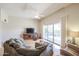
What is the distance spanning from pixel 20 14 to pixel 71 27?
1.24 m

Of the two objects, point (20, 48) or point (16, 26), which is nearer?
point (20, 48)

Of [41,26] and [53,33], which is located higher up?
[41,26]

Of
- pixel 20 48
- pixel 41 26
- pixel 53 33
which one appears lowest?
pixel 20 48

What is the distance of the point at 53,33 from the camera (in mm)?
2596

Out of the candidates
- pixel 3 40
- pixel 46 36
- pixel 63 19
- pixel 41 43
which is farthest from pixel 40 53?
pixel 63 19

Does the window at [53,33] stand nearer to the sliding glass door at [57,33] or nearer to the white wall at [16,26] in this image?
the sliding glass door at [57,33]

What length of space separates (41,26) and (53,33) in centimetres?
33

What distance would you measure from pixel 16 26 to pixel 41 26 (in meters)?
0.58

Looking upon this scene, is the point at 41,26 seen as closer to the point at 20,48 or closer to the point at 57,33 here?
the point at 57,33

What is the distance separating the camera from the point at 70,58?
178 cm

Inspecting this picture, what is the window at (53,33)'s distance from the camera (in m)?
2.55

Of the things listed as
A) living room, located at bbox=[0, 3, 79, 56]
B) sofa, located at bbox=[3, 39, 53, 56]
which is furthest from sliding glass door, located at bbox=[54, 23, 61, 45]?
sofa, located at bbox=[3, 39, 53, 56]

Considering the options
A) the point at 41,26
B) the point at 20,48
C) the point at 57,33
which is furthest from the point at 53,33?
the point at 20,48

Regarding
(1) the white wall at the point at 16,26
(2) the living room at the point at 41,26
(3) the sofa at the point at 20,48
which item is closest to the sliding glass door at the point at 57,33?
(2) the living room at the point at 41,26
